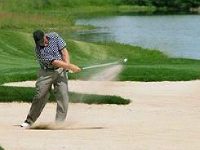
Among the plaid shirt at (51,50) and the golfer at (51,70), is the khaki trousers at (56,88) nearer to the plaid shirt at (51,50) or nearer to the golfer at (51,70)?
the golfer at (51,70)

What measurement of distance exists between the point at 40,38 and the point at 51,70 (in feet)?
2.07

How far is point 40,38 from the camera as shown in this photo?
1212 cm

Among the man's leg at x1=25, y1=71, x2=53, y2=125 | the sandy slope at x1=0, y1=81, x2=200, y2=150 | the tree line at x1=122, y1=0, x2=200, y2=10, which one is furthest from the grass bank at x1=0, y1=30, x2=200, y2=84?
the tree line at x1=122, y1=0, x2=200, y2=10

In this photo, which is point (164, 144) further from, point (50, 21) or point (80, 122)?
point (50, 21)

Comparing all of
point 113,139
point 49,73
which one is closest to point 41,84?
point 49,73

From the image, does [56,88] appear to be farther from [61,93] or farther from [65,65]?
[65,65]

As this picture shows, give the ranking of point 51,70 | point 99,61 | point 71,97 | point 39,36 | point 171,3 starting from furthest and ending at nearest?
1. point 171,3
2. point 99,61
3. point 71,97
4. point 51,70
5. point 39,36

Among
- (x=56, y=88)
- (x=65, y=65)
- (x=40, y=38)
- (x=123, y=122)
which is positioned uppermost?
(x=40, y=38)

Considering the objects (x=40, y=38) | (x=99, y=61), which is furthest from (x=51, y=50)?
(x=99, y=61)

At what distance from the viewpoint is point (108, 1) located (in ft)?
461

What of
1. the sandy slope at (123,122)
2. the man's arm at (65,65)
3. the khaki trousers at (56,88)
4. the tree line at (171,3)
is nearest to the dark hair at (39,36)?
the man's arm at (65,65)

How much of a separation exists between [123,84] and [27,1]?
91716mm

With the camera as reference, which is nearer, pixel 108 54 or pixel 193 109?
pixel 193 109

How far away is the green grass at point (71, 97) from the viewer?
15.8m
